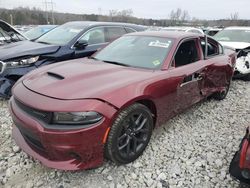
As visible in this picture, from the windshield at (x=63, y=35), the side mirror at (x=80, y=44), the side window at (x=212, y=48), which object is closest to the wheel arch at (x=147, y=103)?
the side window at (x=212, y=48)

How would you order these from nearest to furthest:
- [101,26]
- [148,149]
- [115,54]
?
[148,149] < [115,54] < [101,26]

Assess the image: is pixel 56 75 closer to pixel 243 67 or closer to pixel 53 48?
pixel 53 48

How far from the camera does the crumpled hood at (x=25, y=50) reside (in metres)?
4.90

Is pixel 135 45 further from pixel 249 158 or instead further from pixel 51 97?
pixel 249 158

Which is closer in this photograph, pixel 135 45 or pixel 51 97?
pixel 51 97

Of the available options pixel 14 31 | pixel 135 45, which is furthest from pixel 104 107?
pixel 14 31

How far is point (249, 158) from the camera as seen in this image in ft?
7.70

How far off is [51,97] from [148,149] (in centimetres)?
150

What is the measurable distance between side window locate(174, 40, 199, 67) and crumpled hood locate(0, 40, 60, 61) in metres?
2.72

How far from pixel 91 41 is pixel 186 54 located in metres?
2.75

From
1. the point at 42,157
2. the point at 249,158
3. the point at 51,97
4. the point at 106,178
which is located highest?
the point at 51,97

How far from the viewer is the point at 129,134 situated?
3.04 meters

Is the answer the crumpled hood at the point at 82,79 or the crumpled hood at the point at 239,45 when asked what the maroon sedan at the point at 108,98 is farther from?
the crumpled hood at the point at 239,45

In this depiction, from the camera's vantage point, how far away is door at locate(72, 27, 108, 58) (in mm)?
5737
